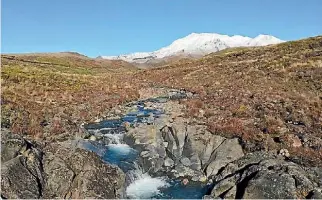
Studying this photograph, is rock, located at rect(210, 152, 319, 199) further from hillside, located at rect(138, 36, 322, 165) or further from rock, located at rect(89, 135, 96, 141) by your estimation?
rock, located at rect(89, 135, 96, 141)

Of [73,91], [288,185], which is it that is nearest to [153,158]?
[288,185]

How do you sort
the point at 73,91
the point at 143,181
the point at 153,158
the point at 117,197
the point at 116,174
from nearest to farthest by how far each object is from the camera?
the point at 117,197 → the point at 116,174 → the point at 143,181 → the point at 153,158 → the point at 73,91

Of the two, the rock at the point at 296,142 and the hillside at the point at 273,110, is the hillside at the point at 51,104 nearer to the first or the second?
the hillside at the point at 273,110

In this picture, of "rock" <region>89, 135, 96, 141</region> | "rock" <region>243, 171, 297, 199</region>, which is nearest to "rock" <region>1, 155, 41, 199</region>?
"rock" <region>89, 135, 96, 141</region>

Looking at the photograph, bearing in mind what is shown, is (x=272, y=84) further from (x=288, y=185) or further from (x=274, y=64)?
(x=288, y=185)

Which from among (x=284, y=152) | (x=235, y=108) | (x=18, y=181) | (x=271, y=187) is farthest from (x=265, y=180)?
(x=235, y=108)

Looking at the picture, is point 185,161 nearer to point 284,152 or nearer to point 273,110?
point 284,152

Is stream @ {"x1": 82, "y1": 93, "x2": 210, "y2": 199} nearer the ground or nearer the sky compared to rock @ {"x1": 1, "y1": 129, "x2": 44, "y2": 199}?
nearer the ground
